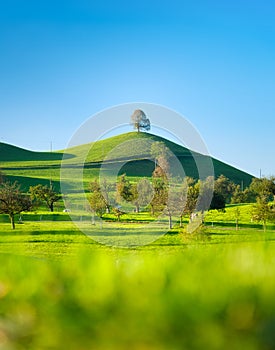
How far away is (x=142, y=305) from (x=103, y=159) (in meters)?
118

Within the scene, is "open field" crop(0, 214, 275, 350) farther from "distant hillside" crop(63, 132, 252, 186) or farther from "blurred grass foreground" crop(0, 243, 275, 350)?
"distant hillside" crop(63, 132, 252, 186)

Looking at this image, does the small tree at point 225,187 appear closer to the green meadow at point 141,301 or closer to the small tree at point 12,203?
the small tree at point 12,203

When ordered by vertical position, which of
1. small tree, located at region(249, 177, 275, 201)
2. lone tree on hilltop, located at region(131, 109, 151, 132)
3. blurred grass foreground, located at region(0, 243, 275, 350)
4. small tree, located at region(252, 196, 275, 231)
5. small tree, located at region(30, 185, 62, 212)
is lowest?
small tree, located at region(252, 196, 275, 231)

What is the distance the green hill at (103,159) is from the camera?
110m

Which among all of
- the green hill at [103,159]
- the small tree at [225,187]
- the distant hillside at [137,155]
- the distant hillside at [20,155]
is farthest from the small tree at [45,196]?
the distant hillside at [20,155]

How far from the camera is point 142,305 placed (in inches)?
43.8

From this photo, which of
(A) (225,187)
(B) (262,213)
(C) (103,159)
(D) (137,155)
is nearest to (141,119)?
(D) (137,155)

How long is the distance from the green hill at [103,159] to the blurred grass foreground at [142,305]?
9928 centimetres

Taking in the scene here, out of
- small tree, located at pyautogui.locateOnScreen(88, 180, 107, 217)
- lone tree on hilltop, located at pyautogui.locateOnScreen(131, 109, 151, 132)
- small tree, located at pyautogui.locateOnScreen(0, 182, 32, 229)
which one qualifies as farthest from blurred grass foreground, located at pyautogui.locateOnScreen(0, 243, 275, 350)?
lone tree on hilltop, located at pyautogui.locateOnScreen(131, 109, 151, 132)

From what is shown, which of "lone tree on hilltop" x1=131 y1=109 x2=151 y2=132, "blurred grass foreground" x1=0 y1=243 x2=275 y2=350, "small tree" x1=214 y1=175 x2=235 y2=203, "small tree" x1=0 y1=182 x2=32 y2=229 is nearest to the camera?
"blurred grass foreground" x1=0 y1=243 x2=275 y2=350

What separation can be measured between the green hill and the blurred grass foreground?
99283mm

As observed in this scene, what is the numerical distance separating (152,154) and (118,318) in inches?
4626

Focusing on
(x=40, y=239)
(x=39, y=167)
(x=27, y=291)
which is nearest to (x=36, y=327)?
(x=27, y=291)

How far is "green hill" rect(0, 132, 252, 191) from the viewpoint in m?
110
